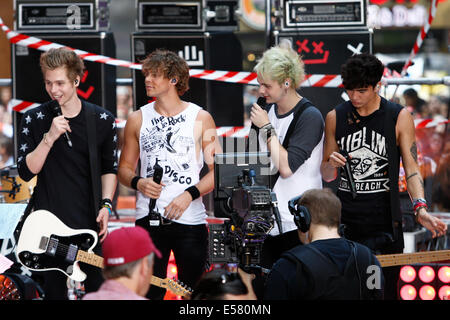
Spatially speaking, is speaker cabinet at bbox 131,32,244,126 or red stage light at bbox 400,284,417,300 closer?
red stage light at bbox 400,284,417,300

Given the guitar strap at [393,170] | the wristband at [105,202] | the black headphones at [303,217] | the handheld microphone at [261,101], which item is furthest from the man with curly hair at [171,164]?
the guitar strap at [393,170]

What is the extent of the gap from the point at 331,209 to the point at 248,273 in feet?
2.24

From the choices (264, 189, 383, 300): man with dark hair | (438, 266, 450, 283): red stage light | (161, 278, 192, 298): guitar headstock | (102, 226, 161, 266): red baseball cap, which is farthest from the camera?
(438, 266, 450, 283): red stage light

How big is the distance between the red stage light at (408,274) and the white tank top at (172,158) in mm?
1357

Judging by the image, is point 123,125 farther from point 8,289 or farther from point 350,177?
point 350,177

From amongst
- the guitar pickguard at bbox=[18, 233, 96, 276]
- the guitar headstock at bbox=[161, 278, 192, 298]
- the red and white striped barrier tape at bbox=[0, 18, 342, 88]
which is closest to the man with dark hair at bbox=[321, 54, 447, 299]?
the guitar headstock at bbox=[161, 278, 192, 298]

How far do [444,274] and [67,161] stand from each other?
2.49 m

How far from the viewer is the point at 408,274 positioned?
15.8ft

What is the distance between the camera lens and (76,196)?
443 centimetres

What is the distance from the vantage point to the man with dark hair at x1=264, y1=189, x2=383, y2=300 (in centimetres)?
340

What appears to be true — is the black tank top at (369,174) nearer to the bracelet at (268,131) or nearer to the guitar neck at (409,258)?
the guitar neck at (409,258)

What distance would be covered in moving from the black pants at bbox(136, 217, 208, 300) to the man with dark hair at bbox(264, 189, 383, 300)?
979 millimetres

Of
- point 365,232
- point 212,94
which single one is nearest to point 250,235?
point 365,232

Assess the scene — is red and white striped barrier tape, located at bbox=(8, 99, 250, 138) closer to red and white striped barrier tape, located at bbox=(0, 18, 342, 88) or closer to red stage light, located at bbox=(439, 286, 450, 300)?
red and white striped barrier tape, located at bbox=(0, 18, 342, 88)
